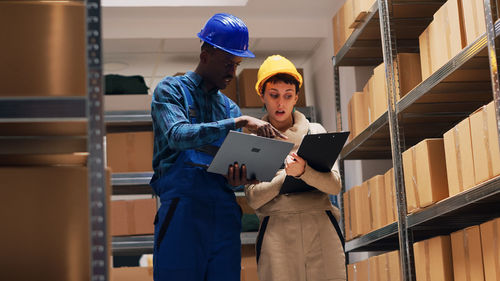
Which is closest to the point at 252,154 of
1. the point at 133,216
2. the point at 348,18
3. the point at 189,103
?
the point at 189,103

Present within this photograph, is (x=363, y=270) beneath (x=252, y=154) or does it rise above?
beneath

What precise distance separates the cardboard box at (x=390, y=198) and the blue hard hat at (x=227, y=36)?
1451 millimetres

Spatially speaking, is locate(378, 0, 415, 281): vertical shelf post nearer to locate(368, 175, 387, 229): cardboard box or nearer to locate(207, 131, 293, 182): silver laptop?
locate(368, 175, 387, 229): cardboard box

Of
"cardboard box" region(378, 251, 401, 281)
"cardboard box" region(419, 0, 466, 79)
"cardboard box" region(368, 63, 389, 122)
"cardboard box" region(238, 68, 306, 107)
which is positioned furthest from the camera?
"cardboard box" region(238, 68, 306, 107)

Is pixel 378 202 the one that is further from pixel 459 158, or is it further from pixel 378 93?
pixel 459 158

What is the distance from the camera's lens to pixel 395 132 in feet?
13.0

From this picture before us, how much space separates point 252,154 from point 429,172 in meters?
1.06

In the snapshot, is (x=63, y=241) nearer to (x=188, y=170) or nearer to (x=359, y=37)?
(x=188, y=170)

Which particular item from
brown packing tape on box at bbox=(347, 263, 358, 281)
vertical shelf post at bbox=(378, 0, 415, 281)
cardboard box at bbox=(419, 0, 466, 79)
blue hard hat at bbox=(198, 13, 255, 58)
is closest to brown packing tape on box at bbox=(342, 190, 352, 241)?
brown packing tape on box at bbox=(347, 263, 358, 281)

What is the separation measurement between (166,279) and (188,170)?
430mm

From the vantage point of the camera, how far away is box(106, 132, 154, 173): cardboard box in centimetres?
648

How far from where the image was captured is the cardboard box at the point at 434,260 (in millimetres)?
3375

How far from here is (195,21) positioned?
21.2ft

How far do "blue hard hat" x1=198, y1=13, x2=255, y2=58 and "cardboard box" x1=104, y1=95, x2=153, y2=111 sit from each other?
365cm
